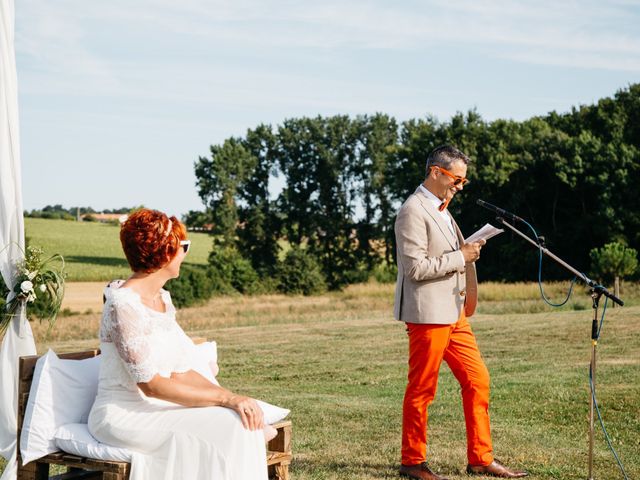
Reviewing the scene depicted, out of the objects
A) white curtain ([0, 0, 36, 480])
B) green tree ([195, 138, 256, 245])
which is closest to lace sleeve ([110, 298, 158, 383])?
white curtain ([0, 0, 36, 480])

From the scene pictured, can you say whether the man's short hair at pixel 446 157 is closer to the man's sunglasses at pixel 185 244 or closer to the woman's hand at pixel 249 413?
the man's sunglasses at pixel 185 244

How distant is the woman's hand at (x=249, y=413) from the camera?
432 cm

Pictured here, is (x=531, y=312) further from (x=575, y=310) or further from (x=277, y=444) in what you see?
(x=277, y=444)

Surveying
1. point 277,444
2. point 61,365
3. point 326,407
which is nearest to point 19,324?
point 61,365

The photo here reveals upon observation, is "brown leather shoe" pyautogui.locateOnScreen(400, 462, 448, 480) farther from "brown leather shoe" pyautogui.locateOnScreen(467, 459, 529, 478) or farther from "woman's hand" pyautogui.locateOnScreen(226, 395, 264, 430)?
"woman's hand" pyautogui.locateOnScreen(226, 395, 264, 430)

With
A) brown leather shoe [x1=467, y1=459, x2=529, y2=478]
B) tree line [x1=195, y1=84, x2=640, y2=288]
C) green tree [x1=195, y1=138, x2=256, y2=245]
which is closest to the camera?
brown leather shoe [x1=467, y1=459, x2=529, y2=478]

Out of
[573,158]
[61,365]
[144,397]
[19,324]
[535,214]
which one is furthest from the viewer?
[535,214]

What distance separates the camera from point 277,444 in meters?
5.06

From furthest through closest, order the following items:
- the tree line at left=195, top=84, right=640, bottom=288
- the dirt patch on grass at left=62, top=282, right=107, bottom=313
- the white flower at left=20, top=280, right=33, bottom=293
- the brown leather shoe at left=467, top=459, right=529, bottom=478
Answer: the tree line at left=195, top=84, right=640, bottom=288
the dirt patch on grass at left=62, top=282, right=107, bottom=313
the brown leather shoe at left=467, top=459, right=529, bottom=478
the white flower at left=20, top=280, right=33, bottom=293

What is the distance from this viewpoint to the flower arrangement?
18.2ft

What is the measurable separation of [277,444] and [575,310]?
22.9 meters

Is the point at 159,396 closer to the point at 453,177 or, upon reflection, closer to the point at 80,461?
the point at 80,461

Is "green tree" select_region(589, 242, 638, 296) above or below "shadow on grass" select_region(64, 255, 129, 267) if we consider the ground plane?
above

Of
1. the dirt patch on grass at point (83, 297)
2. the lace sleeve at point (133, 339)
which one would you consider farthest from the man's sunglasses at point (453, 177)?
the dirt patch on grass at point (83, 297)
